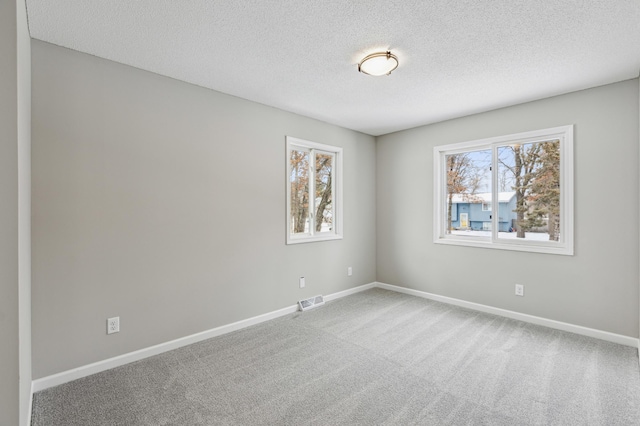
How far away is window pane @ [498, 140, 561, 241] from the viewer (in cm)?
342

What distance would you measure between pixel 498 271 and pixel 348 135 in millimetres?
2723

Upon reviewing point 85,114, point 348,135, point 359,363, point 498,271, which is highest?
point 348,135

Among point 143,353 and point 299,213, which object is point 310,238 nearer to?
point 299,213

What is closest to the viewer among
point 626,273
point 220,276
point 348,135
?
point 626,273

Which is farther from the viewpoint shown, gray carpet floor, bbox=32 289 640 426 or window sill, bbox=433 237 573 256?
window sill, bbox=433 237 573 256

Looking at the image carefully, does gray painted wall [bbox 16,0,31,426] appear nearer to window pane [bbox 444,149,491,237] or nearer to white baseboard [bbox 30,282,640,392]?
white baseboard [bbox 30,282,640,392]

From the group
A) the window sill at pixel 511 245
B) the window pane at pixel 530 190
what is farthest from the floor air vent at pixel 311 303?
the window pane at pixel 530 190

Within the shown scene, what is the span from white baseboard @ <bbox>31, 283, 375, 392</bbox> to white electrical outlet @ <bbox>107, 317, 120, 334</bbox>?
220 mm

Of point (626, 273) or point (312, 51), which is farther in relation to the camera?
point (626, 273)

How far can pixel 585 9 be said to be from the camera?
1894 mm

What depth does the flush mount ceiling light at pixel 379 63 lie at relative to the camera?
95.4 inches

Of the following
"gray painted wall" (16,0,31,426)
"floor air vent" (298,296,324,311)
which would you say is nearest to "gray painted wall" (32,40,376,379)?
"floor air vent" (298,296,324,311)

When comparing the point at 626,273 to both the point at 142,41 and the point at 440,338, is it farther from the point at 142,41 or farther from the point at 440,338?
the point at 142,41

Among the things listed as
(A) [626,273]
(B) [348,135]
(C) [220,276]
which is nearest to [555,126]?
(A) [626,273]
